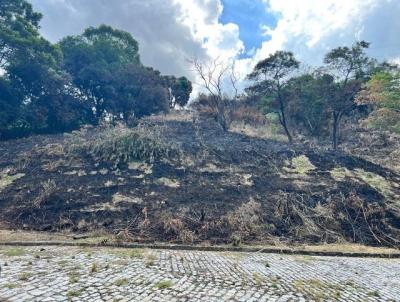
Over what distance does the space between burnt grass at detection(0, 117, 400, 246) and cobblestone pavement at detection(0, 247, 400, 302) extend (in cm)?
205

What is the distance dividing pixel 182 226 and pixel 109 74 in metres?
18.2

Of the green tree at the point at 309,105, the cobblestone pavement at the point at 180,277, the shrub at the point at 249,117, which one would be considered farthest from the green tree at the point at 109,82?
the cobblestone pavement at the point at 180,277

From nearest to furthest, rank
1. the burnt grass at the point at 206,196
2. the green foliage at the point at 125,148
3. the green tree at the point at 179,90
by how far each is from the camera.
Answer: the burnt grass at the point at 206,196 < the green foliage at the point at 125,148 < the green tree at the point at 179,90

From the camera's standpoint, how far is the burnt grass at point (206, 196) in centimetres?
1009

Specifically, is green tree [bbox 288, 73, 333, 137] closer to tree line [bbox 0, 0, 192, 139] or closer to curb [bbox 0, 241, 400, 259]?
tree line [bbox 0, 0, 192, 139]

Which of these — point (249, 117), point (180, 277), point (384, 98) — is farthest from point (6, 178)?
point (384, 98)

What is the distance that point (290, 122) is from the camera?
25078 millimetres

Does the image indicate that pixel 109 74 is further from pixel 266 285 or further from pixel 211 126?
pixel 266 285

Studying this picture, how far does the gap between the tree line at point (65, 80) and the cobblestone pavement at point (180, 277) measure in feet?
51.7

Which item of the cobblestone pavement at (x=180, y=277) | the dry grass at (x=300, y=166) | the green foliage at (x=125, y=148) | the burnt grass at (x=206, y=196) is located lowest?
the cobblestone pavement at (x=180, y=277)

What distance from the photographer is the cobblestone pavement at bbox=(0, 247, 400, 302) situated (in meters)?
4.81

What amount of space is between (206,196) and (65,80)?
598 inches

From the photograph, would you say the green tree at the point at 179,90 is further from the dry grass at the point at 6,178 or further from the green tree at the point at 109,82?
the dry grass at the point at 6,178

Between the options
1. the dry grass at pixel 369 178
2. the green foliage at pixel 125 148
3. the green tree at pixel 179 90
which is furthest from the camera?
the green tree at pixel 179 90
